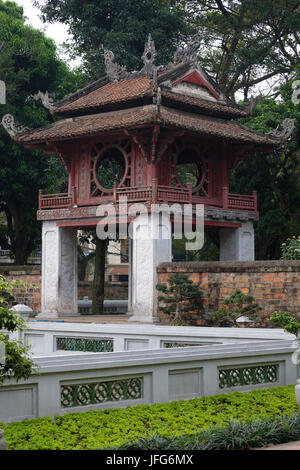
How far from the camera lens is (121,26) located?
3341 centimetres

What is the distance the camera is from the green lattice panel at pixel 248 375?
11.4 metres

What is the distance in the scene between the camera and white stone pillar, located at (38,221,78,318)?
26.3 m

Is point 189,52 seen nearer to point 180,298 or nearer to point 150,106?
point 150,106

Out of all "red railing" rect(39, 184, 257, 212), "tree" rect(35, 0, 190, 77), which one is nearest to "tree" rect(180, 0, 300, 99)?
"tree" rect(35, 0, 190, 77)

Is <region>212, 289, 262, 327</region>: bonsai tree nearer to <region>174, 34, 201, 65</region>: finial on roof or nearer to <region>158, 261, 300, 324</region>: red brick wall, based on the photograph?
<region>158, 261, 300, 324</region>: red brick wall

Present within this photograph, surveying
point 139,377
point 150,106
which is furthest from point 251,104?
point 139,377

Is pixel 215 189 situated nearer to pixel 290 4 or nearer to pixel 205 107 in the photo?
pixel 205 107

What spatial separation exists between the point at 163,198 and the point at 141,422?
51.1ft

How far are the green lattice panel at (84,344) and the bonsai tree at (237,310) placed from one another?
17.8ft

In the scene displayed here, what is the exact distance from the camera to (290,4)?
1345 inches

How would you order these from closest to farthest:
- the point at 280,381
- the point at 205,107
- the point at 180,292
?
the point at 280,381 < the point at 180,292 < the point at 205,107

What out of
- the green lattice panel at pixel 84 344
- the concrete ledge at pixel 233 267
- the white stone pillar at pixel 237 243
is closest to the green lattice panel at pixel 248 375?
the green lattice panel at pixel 84 344
